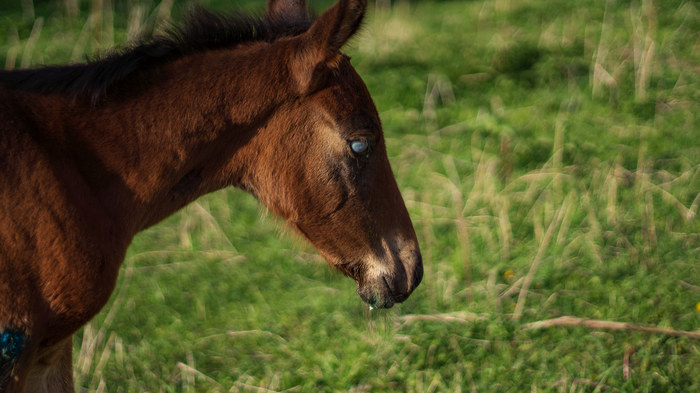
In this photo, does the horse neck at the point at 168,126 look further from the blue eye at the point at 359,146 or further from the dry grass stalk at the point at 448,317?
the dry grass stalk at the point at 448,317

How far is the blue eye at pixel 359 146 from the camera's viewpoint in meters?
3.00

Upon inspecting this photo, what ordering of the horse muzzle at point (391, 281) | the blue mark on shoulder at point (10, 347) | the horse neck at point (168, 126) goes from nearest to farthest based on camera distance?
the blue mark on shoulder at point (10, 347) < the horse neck at point (168, 126) < the horse muzzle at point (391, 281)

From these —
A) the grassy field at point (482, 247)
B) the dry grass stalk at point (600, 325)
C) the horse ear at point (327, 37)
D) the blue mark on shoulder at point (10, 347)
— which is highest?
the horse ear at point (327, 37)

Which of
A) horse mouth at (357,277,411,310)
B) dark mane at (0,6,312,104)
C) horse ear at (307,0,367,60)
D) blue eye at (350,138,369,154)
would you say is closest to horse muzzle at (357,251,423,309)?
horse mouth at (357,277,411,310)

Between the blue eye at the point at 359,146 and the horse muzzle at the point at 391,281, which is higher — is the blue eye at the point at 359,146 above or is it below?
above

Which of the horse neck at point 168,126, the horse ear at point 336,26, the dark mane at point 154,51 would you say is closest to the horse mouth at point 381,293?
the horse neck at point 168,126

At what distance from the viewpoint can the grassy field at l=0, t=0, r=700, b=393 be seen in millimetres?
4176

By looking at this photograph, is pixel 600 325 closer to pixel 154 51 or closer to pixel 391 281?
pixel 391 281

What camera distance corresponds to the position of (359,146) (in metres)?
3.02

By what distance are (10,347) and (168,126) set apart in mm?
914

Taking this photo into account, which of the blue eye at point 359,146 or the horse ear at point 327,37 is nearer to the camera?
the horse ear at point 327,37

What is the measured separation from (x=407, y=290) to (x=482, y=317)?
4.65ft

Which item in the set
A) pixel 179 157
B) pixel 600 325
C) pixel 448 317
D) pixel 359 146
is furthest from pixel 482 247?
pixel 179 157

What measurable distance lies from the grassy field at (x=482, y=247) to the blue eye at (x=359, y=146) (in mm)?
386
